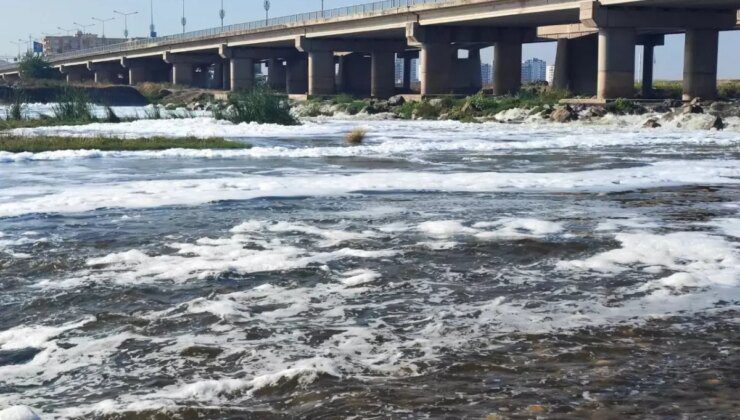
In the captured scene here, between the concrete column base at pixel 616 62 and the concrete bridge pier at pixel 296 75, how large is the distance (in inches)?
2140

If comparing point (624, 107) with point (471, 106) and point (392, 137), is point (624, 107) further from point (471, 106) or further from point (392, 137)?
point (392, 137)

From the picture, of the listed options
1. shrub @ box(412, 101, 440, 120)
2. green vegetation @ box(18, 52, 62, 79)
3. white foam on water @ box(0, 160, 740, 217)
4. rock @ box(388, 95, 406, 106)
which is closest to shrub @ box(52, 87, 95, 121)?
shrub @ box(412, 101, 440, 120)

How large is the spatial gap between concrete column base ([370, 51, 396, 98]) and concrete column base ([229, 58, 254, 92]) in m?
18.1

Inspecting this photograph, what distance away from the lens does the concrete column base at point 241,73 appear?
9662 cm

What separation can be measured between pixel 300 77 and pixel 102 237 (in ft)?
303

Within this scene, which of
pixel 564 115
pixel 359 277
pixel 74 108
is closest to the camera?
pixel 359 277

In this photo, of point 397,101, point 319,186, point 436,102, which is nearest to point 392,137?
point 319,186

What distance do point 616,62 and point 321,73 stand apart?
34.2m

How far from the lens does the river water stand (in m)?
6.05

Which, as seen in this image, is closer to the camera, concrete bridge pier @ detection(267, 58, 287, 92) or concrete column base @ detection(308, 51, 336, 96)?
concrete column base @ detection(308, 51, 336, 96)

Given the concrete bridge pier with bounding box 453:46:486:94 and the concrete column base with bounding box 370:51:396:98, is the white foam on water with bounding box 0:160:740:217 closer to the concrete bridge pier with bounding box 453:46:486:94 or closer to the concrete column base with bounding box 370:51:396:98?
the concrete column base with bounding box 370:51:396:98

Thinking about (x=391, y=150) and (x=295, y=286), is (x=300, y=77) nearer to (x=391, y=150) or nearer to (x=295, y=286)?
(x=391, y=150)

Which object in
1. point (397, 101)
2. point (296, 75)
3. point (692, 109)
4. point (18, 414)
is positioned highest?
point (296, 75)

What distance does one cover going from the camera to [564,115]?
153ft
